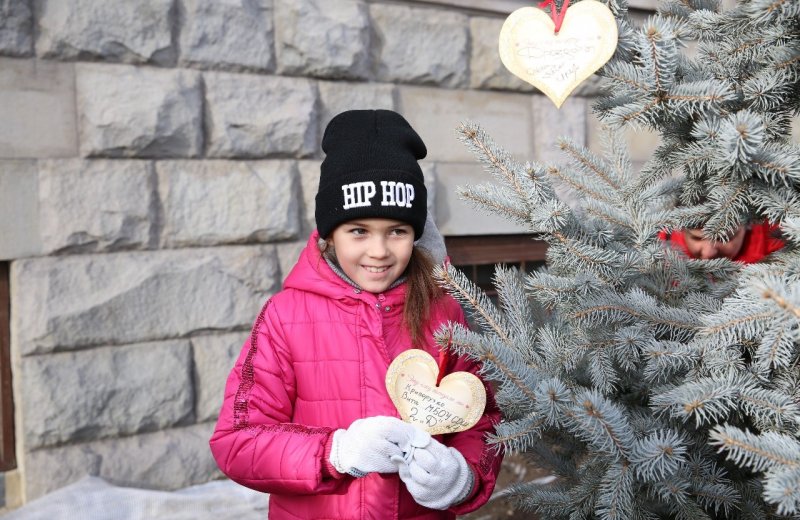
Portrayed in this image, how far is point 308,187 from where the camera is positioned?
3492 mm

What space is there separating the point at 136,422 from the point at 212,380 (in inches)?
14.3

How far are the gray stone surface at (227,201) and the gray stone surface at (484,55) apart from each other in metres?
1.16

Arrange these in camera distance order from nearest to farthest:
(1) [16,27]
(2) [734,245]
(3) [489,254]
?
(2) [734,245] < (1) [16,27] < (3) [489,254]

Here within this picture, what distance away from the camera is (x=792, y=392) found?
4.66ft

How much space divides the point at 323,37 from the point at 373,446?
241 centimetres

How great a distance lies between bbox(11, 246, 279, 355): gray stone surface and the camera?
9.60 feet

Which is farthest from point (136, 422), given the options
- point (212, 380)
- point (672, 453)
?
point (672, 453)

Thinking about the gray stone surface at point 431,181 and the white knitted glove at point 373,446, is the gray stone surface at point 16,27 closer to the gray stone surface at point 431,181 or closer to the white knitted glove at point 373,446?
the gray stone surface at point 431,181

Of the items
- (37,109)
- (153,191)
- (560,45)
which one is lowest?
(153,191)

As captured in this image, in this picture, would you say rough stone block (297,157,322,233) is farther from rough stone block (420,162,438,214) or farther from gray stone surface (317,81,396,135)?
rough stone block (420,162,438,214)

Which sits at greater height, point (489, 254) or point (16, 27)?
point (16, 27)

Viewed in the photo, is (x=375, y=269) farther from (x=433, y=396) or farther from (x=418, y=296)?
(x=433, y=396)

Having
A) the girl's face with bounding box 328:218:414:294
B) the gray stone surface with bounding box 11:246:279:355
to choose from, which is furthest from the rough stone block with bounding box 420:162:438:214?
the girl's face with bounding box 328:218:414:294

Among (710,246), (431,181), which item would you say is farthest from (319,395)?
(431,181)
